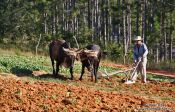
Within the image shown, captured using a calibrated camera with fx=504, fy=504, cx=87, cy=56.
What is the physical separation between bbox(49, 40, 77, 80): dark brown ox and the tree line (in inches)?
772

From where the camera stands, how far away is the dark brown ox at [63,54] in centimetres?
2038

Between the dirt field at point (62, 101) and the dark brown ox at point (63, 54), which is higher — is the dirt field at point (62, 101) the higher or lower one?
the higher one

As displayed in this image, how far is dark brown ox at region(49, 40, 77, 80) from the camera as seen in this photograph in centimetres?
2038

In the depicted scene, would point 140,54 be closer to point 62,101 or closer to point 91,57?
point 91,57

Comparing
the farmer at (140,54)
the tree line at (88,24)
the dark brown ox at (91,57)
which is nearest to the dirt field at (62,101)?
the farmer at (140,54)

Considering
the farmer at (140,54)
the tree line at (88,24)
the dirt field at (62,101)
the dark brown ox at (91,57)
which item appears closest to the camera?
the dirt field at (62,101)

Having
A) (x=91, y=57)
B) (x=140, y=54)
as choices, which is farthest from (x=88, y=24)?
(x=140, y=54)

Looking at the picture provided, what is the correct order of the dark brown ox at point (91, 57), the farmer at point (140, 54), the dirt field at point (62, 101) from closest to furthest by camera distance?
the dirt field at point (62, 101) < the farmer at point (140, 54) < the dark brown ox at point (91, 57)

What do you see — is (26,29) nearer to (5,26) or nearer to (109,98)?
(5,26)

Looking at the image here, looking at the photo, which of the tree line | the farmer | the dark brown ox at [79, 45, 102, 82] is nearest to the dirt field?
the farmer

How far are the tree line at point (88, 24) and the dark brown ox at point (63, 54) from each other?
19607 millimetres

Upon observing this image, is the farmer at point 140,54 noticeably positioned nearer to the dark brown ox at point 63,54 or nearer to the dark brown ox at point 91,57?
the dark brown ox at point 91,57

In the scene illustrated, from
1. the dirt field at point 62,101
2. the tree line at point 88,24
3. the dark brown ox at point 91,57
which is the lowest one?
the tree line at point 88,24

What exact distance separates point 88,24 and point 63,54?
40.4 meters
